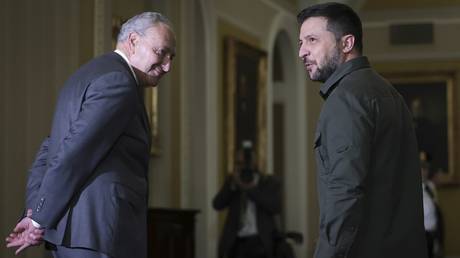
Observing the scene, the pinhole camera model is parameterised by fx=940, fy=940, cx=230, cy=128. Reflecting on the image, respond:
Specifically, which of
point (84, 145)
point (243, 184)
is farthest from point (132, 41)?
point (243, 184)

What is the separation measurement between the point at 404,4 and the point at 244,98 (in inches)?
178

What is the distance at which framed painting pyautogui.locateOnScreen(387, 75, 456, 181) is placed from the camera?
14914 mm

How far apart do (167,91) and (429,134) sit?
23.6 ft

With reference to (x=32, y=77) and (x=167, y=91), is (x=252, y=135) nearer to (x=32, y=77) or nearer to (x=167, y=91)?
(x=167, y=91)

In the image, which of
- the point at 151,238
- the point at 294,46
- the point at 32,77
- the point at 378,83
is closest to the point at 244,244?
the point at 151,238

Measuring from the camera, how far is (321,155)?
2.96m

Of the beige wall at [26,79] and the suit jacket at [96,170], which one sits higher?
the beige wall at [26,79]

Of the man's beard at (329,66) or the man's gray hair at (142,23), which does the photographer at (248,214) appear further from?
the man's beard at (329,66)

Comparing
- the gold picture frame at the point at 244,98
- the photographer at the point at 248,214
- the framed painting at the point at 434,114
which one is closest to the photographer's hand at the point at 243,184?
the photographer at the point at 248,214

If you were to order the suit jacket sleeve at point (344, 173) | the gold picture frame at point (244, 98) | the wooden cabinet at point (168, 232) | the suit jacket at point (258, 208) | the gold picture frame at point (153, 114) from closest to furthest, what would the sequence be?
the suit jacket sleeve at point (344, 173) < the wooden cabinet at point (168, 232) < the gold picture frame at point (153, 114) < the suit jacket at point (258, 208) < the gold picture frame at point (244, 98)

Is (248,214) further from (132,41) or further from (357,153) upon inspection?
(357,153)

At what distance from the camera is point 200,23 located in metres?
10.1

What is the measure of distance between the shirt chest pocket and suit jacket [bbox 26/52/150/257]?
67cm

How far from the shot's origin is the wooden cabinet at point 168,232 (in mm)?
8156
